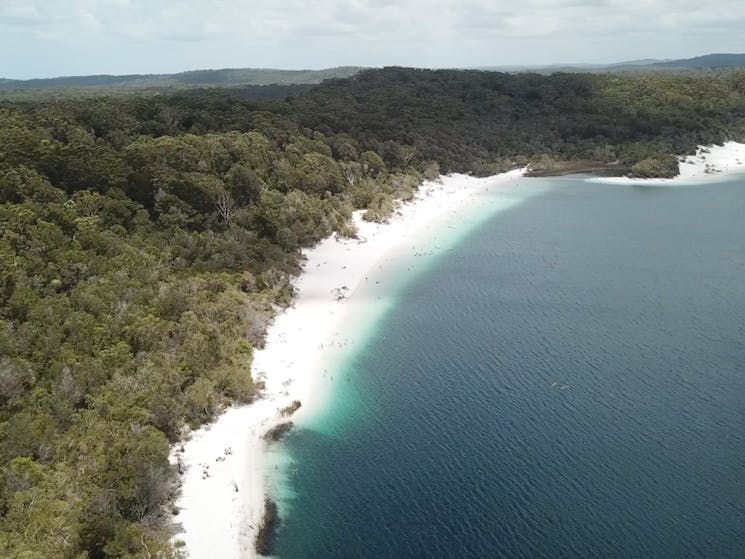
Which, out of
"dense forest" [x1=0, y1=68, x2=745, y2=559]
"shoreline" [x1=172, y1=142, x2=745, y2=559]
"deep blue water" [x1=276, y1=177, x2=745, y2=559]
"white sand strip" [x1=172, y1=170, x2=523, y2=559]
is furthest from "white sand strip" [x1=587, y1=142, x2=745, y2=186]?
"deep blue water" [x1=276, y1=177, x2=745, y2=559]

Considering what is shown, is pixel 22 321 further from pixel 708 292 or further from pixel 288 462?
pixel 708 292

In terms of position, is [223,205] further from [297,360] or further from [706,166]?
[706,166]

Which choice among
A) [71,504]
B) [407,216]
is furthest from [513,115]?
[71,504]

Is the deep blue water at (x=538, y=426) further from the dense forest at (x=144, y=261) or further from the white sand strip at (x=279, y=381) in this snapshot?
the dense forest at (x=144, y=261)

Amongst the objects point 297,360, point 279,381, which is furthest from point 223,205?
point 279,381

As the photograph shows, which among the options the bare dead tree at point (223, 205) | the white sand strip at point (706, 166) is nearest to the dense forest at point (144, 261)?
the bare dead tree at point (223, 205)
